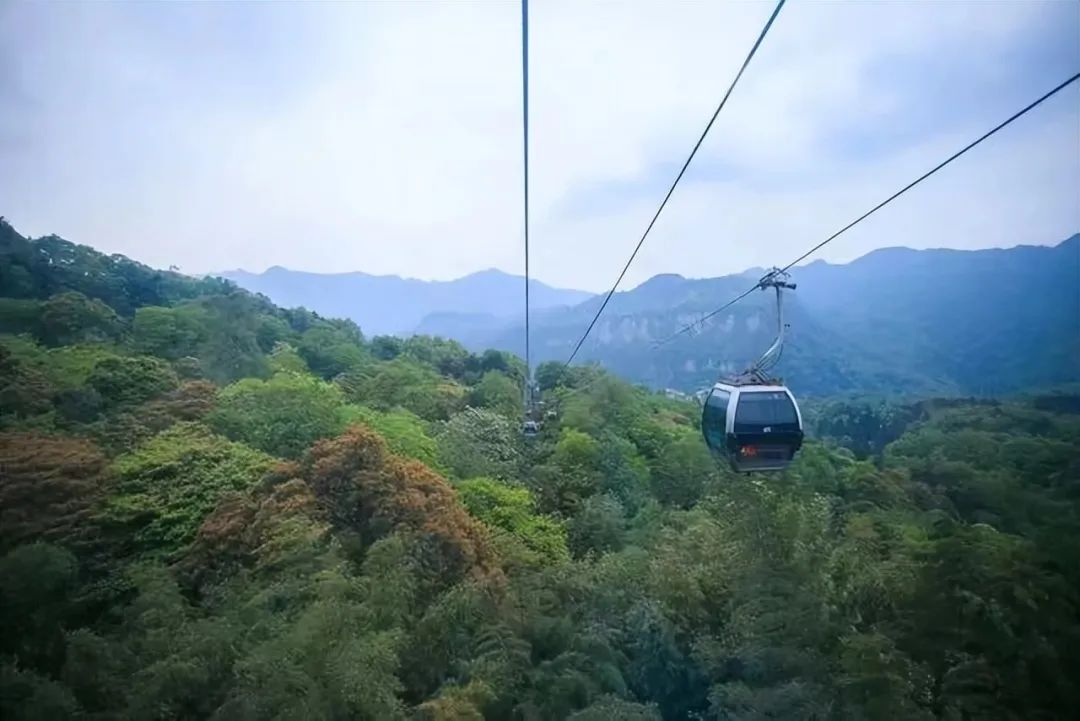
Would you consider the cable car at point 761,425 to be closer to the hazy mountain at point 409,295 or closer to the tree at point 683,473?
the tree at point 683,473

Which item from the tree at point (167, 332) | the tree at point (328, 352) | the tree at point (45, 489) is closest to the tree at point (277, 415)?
the tree at point (45, 489)

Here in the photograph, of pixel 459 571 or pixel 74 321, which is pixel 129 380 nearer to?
pixel 74 321

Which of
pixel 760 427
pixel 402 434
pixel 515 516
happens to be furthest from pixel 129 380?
pixel 760 427

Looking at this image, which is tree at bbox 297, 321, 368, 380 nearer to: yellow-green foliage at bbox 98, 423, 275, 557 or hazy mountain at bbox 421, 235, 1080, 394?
yellow-green foliage at bbox 98, 423, 275, 557

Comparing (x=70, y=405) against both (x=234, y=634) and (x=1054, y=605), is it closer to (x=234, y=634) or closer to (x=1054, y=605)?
(x=234, y=634)

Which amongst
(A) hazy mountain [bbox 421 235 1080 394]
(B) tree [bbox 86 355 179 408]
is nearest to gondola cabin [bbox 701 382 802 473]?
(A) hazy mountain [bbox 421 235 1080 394]
